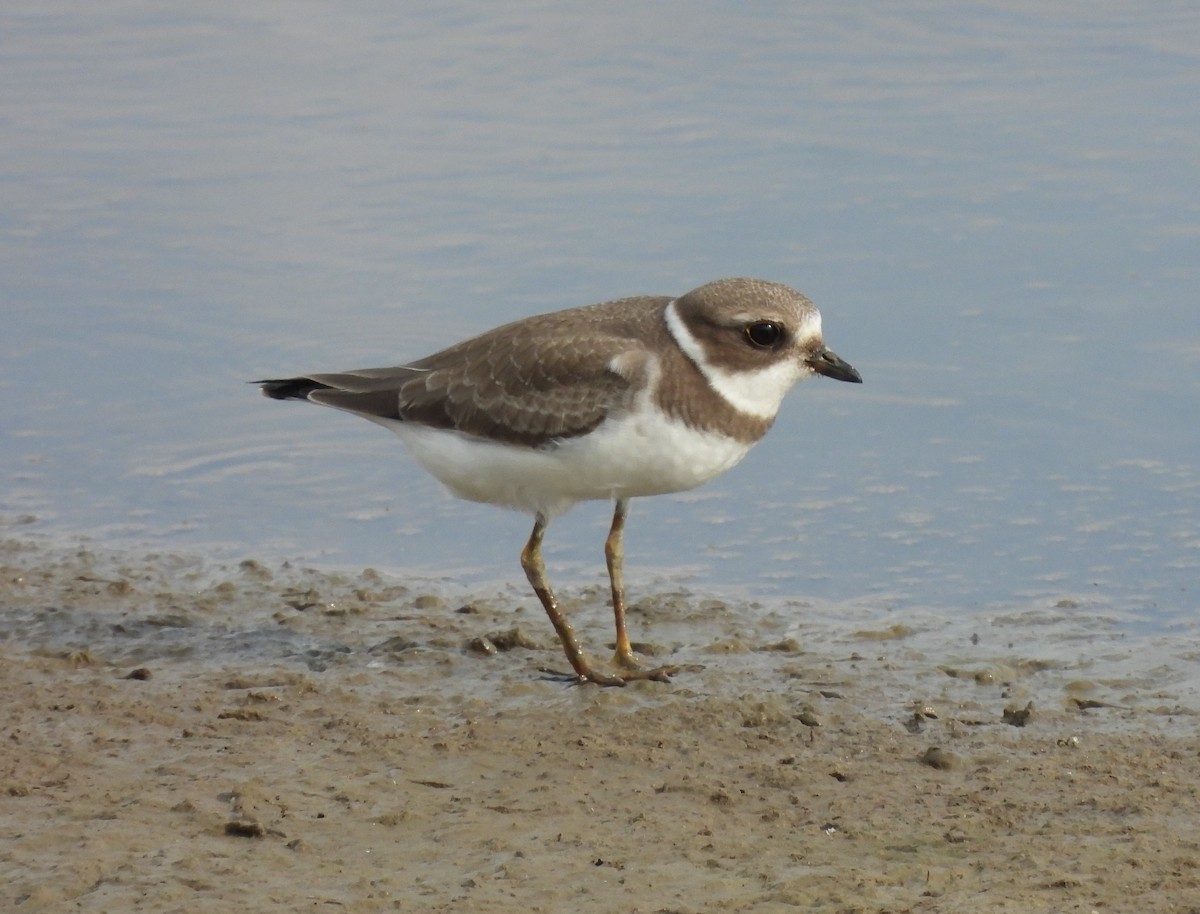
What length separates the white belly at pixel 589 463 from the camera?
692 cm

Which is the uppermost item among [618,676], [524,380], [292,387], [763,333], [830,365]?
[763,333]

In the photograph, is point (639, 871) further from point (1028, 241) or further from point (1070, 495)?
point (1028, 241)

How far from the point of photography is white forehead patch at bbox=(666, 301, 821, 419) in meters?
6.99

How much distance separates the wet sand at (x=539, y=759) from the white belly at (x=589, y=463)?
2.16 feet

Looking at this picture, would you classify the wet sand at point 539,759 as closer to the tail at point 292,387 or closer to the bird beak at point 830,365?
the tail at point 292,387

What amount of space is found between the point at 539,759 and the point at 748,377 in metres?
1.79

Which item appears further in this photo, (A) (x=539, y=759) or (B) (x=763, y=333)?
(B) (x=763, y=333)

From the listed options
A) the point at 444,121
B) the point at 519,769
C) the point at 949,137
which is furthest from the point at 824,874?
the point at 444,121

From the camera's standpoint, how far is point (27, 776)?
19.6 feet

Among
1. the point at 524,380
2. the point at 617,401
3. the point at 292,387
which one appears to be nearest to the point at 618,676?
the point at 617,401

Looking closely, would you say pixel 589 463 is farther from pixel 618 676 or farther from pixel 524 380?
pixel 618 676

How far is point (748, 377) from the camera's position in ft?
23.1

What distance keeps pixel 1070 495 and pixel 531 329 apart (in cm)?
303

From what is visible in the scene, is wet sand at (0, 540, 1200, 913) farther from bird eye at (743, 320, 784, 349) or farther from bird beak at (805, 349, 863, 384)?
bird eye at (743, 320, 784, 349)
